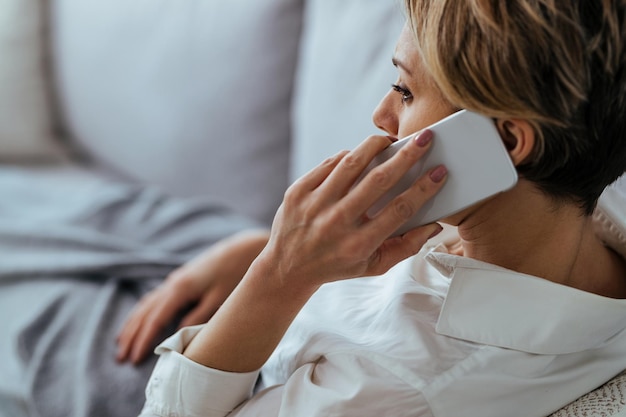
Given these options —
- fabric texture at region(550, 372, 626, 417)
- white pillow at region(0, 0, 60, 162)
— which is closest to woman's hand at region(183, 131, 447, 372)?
fabric texture at region(550, 372, 626, 417)

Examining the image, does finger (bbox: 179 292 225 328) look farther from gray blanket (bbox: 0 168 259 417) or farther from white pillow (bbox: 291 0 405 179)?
white pillow (bbox: 291 0 405 179)

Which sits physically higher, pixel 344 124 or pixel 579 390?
pixel 344 124

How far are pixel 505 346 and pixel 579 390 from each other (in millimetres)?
103

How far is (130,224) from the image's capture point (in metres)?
1.50

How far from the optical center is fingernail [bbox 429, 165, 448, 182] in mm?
720

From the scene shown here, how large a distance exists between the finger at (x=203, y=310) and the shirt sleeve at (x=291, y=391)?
0.30m

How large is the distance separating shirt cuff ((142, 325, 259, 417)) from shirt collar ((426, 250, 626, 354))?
242 millimetres

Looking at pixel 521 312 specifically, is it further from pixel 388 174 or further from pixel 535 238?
pixel 388 174

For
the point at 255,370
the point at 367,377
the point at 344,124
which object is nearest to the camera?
the point at 367,377

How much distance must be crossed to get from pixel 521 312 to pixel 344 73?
1.97 feet

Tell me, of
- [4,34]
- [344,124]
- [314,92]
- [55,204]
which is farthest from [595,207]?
[4,34]

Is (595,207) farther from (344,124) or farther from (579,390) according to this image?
(344,124)

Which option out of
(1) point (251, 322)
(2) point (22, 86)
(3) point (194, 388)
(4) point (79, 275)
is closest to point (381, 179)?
(1) point (251, 322)

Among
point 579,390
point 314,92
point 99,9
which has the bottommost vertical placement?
point 579,390
